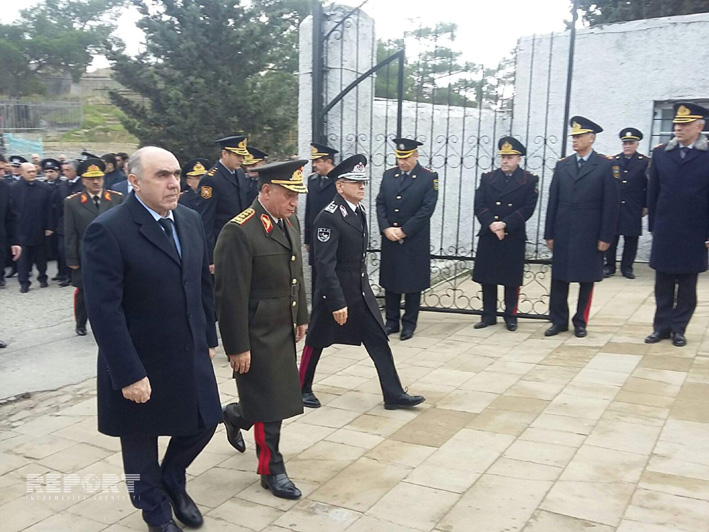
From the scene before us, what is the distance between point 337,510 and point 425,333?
12.3 feet

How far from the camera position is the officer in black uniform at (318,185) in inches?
277

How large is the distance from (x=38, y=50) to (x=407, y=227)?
3398cm

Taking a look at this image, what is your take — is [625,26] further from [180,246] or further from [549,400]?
[180,246]

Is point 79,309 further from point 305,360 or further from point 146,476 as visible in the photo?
point 146,476

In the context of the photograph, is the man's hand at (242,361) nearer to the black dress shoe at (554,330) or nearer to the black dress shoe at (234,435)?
the black dress shoe at (234,435)

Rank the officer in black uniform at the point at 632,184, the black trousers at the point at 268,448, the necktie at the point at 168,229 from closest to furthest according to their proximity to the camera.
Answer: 1. the necktie at the point at 168,229
2. the black trousers at the point at 268,448
3. the officer in black uniform at the point at 632,184

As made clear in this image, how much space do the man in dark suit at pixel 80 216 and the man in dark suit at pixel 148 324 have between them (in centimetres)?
418

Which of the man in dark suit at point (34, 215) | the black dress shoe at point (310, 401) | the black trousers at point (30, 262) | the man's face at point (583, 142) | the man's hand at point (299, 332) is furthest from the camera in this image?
the man in dark suit at point (34, 215)

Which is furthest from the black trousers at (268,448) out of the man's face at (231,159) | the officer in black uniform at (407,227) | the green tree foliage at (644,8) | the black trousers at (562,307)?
the green tree foliage at (644,8)

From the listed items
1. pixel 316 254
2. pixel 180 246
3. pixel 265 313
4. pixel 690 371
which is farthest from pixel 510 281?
pixel 180 246

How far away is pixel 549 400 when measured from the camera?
480cm

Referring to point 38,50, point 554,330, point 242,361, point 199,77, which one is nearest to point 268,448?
point 242,361

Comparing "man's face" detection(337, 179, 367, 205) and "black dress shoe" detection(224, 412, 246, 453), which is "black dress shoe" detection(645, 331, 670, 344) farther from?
"black dress shoe" detection(224, 412, 246, 453)

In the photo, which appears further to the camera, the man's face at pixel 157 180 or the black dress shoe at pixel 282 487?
the black dress shoe at pixel 282 487
